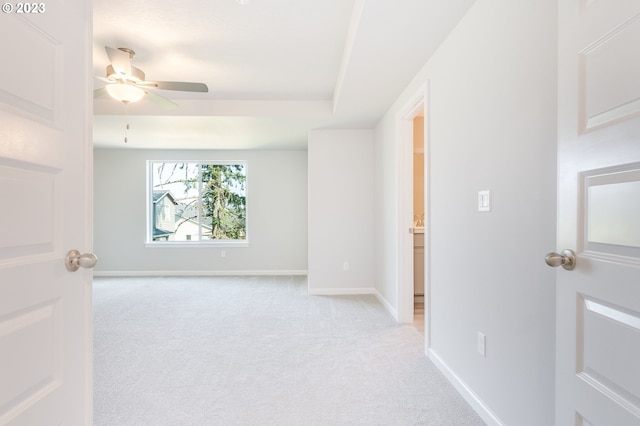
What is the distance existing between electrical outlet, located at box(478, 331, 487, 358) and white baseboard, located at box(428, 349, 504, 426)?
26 cm

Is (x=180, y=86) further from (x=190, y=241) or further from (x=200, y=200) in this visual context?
(x=190, y=241)

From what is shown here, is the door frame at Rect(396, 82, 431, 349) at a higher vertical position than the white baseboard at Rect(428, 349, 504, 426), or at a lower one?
higher

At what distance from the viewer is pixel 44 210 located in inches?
35.0

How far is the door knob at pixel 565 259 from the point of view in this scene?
3.23 ft

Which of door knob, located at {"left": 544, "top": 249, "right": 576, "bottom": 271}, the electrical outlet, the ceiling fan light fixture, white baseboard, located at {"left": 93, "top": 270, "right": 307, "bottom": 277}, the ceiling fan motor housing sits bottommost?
white baseboard, located at {"left": 93, "top": 270, "right": 307, "bottom": 277}

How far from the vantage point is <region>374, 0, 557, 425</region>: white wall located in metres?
→ 1.47

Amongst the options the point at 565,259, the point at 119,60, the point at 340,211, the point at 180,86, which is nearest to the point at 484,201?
the point at 565,259

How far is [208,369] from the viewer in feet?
8.48

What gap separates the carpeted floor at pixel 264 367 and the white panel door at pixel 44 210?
1.20 metres

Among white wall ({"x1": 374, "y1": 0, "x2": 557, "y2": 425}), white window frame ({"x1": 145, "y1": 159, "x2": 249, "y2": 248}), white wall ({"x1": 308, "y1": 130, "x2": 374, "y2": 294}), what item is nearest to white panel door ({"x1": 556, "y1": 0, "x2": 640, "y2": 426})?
white wall ({"x1": 374, "y1": 0, "x2": 557, "y2": 425})

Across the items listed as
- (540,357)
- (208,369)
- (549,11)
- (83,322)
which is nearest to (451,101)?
(549,11)

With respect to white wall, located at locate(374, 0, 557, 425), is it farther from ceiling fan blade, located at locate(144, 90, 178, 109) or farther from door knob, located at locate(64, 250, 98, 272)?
ceiling fan blade, located at locate(144, 90, 178, 109)

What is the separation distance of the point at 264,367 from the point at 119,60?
2488 mm

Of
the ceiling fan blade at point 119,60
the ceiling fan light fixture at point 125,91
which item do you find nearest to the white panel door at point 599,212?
the ceiling fan blade at point 119,60
